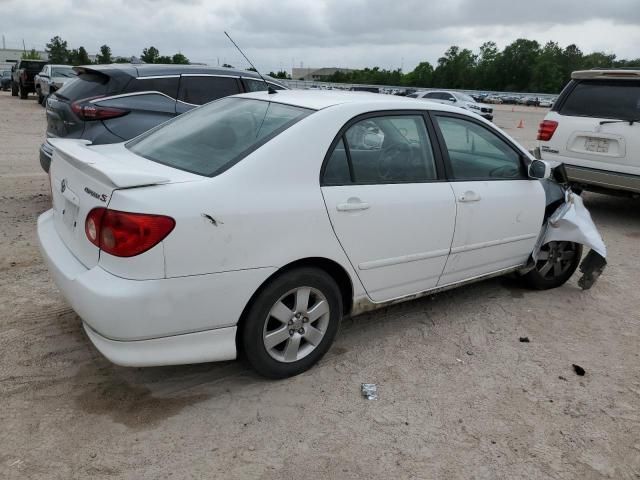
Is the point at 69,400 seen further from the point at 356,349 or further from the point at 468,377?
the point at 468,377

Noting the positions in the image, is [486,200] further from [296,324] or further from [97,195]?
[97,195]

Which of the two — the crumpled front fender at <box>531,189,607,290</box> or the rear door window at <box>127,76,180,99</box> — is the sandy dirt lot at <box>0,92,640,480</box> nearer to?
the crumpled front fender at <box>531,189,607,290</box>

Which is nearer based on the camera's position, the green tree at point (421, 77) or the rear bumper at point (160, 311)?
the rear bumper at point (160, 311)

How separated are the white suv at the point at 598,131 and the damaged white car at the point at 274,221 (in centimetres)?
321

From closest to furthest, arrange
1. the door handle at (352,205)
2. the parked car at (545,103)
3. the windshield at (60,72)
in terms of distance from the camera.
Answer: the door handle at (352,205) → the windshield at (60,72) → the parked car at (545,103)

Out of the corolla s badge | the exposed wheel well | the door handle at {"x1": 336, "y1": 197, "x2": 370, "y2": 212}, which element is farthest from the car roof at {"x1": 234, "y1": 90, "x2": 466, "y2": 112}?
the corolla s badge

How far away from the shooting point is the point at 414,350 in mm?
3721

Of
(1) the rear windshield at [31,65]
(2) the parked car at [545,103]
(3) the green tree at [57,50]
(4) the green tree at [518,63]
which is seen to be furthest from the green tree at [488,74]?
(1) the rear windshield at [31,65]

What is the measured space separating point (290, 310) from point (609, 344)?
2.43 metres

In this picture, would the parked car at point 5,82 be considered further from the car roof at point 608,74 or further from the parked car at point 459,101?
the car roof at point 608,74

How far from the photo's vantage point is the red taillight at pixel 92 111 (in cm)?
580

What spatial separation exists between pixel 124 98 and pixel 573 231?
4.69 metres

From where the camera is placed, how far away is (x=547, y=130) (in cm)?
752

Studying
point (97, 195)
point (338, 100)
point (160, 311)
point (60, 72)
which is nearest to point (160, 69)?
point (338, 100)
